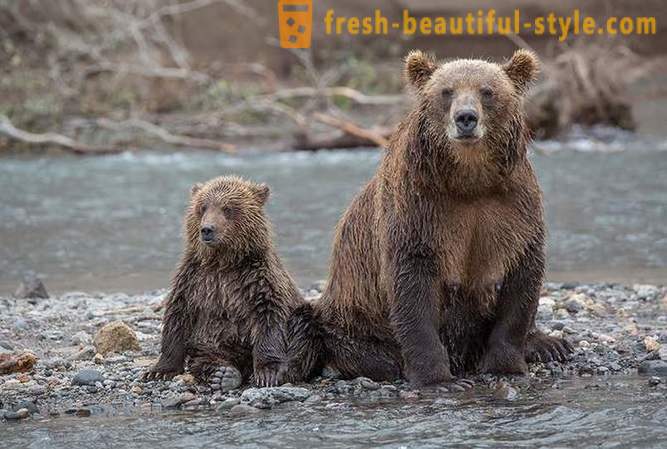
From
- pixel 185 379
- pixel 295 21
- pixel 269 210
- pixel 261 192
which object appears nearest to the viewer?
pixel 185 379

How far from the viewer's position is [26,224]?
13.3 metres

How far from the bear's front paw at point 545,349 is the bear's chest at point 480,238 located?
63cm

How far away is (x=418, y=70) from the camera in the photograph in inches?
237

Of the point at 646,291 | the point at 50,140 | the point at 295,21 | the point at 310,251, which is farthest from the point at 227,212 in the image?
the point at 295,21

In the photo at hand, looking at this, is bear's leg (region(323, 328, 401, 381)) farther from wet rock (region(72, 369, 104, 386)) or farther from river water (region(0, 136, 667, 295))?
river water (region(0, 136, 667, 295))

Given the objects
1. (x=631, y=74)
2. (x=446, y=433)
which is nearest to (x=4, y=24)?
(x=631, y=74)

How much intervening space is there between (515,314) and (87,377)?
2.19 m

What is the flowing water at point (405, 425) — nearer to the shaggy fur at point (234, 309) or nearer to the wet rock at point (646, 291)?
the shaggy fur at point (234, 309)

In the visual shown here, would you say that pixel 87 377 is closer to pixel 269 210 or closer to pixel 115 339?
pixel 115 339

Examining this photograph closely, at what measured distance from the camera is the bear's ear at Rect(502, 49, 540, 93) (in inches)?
234

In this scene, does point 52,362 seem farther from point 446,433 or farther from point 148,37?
point 148,37

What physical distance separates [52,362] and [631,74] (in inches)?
583

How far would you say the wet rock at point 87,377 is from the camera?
619cm

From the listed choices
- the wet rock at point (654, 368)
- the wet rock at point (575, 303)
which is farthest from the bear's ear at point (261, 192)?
the wet rock at point (575, 303)
